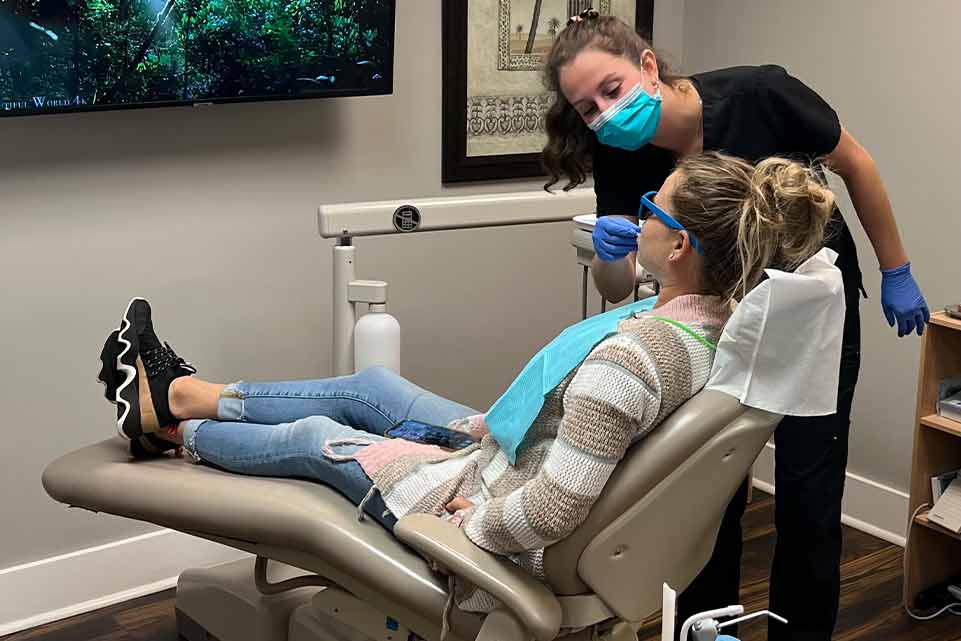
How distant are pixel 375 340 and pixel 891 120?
1.35 m

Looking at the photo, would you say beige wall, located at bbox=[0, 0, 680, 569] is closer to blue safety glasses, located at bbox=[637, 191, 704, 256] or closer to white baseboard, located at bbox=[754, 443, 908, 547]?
white baseboard, located at bbox=[754, 443, 908, 547]

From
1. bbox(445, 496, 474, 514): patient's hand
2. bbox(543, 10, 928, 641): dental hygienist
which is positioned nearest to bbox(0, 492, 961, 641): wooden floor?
bbox(543, 10, 928, 641): dental hygienist

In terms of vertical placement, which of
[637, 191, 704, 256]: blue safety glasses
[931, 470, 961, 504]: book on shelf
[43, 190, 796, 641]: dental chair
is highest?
[637, 191, 704, 256]: blue safety glasses

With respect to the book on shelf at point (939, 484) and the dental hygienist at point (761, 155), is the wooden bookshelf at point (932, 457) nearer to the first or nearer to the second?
the book on shelf at point (939, 484)

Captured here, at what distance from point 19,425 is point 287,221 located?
2.33 ft

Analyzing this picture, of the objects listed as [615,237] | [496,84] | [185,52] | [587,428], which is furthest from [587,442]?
[496,84]

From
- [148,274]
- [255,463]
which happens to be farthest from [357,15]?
[255,463]

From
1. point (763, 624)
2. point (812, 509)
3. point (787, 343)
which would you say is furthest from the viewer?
point (763, 624)

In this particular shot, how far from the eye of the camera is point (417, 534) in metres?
1.61

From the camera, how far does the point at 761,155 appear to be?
2008mm

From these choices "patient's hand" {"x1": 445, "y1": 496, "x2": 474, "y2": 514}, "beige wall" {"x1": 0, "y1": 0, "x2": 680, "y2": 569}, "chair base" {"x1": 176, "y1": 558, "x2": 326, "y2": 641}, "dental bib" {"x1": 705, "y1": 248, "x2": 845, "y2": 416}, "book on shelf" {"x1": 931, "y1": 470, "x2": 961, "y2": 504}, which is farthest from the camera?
"book on shelf" {"x1": 931, "y1": 470, "x2": 961, "y2": 504}

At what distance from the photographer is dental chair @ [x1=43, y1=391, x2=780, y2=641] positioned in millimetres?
1556

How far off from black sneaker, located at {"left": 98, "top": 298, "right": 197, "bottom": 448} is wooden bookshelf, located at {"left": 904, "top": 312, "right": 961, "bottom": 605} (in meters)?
1.50

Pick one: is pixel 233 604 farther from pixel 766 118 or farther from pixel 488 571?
pixel 766 118
